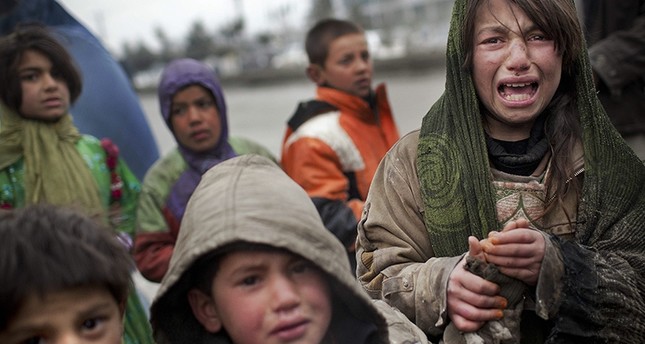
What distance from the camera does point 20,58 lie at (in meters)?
3.66

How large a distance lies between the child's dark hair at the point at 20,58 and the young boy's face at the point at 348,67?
4.28ft

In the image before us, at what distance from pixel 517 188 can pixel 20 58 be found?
2.55 m

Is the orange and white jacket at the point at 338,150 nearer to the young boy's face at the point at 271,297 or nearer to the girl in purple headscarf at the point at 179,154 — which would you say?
the girl in purple headscarf at the point at 179,154

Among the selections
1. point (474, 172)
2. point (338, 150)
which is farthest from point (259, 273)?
point (338, 150)

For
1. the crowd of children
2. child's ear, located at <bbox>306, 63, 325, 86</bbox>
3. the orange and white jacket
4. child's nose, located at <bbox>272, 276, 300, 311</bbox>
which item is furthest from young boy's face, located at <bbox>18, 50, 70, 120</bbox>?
child's nose, located at <bbox>272, 276, 300, 311</bbox>

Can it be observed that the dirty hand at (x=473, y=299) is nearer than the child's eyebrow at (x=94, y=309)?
No

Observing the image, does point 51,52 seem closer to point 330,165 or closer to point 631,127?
point 330,165

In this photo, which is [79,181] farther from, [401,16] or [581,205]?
[401,16]

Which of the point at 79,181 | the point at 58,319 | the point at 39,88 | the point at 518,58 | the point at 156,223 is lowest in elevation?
the point at 156,223

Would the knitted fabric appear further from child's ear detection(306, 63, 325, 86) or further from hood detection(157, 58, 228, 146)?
child's ear detection(306, 63, 325, 86)

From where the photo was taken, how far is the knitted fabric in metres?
1.87

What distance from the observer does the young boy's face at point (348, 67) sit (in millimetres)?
4189

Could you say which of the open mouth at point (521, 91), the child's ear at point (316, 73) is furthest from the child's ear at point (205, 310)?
the child's ear at point (316, 73)

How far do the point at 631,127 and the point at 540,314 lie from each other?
211 centimetres
